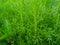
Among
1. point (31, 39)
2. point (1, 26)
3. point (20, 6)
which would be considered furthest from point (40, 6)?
point (1, 26)

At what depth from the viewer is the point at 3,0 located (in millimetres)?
2375

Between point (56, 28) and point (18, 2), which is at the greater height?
point (18, 2)

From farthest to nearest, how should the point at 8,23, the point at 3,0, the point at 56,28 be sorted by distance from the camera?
1. the point at 3,0
2. the point at 8,23
3. the point at 56,28

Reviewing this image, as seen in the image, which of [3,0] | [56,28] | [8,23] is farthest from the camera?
[3,0]

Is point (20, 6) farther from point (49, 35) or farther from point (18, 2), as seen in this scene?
point (49, 35)

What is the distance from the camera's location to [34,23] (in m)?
2.06

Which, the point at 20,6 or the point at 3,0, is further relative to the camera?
the point at 3,0

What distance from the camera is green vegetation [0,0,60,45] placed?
2.06 metres

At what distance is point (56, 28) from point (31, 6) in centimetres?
32

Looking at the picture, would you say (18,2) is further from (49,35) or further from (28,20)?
(49,35)

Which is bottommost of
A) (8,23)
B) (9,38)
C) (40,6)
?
(9,38)

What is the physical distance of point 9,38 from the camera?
86.6 inches

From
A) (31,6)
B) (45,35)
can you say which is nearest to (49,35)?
(45,35)

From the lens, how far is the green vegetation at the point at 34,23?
2.06 m
